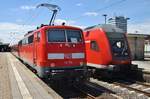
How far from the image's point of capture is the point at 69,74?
13500mm

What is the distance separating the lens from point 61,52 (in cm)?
1362

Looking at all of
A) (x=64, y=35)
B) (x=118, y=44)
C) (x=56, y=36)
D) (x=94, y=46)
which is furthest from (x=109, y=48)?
(x=56, y=36)

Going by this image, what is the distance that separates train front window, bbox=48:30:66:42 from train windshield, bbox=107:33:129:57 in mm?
4873

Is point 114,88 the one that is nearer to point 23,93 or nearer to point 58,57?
point 58,57

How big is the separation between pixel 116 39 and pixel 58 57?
19.3 feet

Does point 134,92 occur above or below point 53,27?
below

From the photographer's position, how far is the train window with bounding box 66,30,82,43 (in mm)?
14117

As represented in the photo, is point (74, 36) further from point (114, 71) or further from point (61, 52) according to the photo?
point (114, 71)

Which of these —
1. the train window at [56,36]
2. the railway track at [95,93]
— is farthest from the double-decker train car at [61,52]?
the railway track at [95,93]

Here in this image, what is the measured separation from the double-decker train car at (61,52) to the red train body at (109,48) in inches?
163

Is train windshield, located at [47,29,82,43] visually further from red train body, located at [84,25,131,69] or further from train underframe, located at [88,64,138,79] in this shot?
train underframe, located at [88,64,138,79]

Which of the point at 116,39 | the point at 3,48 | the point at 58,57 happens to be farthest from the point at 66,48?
the point at 3,48

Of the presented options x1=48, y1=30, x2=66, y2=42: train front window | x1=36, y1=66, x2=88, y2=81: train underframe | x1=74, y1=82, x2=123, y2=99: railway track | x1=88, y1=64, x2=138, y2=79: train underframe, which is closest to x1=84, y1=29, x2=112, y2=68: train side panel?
x1=88, y1=64, x2=138, y2=79: train underframe

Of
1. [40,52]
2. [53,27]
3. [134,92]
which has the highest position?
[53,27]
